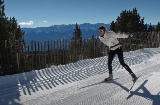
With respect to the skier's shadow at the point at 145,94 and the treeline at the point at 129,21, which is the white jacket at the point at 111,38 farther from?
the treeline at the point at 129,21

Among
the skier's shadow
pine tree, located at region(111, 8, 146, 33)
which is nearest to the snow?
the skier's shadow

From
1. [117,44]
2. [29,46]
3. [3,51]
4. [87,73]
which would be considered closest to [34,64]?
[29,46]

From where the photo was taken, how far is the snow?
6.38 meters

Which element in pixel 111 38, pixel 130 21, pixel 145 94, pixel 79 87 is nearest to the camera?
pixel 145 94

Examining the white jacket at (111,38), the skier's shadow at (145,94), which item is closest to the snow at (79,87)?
the skier's shadow at (145,94)

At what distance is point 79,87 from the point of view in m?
7.68

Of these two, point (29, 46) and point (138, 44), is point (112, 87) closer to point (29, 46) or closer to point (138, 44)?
point (29, 46)

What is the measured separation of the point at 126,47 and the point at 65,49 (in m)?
6.72

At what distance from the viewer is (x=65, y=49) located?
42.9 ft

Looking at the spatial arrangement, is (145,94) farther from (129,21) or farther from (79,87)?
(129,21)

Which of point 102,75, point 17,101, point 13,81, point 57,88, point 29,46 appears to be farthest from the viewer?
point 29,46

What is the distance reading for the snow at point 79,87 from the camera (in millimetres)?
6375

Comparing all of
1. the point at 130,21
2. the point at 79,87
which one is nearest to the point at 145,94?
the point at 79,87

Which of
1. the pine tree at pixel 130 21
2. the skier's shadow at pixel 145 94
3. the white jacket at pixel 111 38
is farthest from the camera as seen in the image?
the pine tree at pixel 130 21
